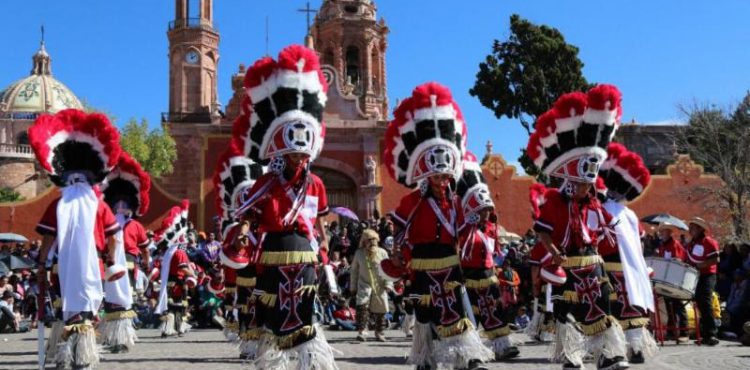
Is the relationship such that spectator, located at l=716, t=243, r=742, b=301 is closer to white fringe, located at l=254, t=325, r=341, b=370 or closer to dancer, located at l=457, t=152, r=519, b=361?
dancer, located at l=457, t=152, r=519, b=361

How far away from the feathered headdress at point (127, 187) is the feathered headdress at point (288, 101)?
4530 mm

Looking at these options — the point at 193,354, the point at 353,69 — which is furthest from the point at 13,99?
the point at 193,354

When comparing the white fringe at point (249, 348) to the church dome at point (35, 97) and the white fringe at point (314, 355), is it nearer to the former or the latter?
the white fringe at point (314, 355)

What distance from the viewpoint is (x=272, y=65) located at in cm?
715

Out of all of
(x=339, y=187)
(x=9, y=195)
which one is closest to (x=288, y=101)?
(x=339, y=187)

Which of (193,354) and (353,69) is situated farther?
(353,69)

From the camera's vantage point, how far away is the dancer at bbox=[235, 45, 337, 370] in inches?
261

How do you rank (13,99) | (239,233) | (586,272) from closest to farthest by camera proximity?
1. (239,233)
2. (586,272)
3. (13,99)

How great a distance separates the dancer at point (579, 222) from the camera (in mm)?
7691

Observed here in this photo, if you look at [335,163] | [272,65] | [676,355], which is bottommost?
[676,355]

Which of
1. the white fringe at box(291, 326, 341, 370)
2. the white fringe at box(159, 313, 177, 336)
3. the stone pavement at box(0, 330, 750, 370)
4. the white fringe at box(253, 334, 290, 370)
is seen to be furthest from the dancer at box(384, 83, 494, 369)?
the white fringe at box(159, 313, 177, 336)

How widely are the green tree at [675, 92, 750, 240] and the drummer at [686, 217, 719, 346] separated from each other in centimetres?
2051

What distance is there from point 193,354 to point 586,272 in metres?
5.94

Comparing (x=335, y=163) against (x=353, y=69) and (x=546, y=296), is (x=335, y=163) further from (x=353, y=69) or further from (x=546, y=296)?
(x=546, y=296)
